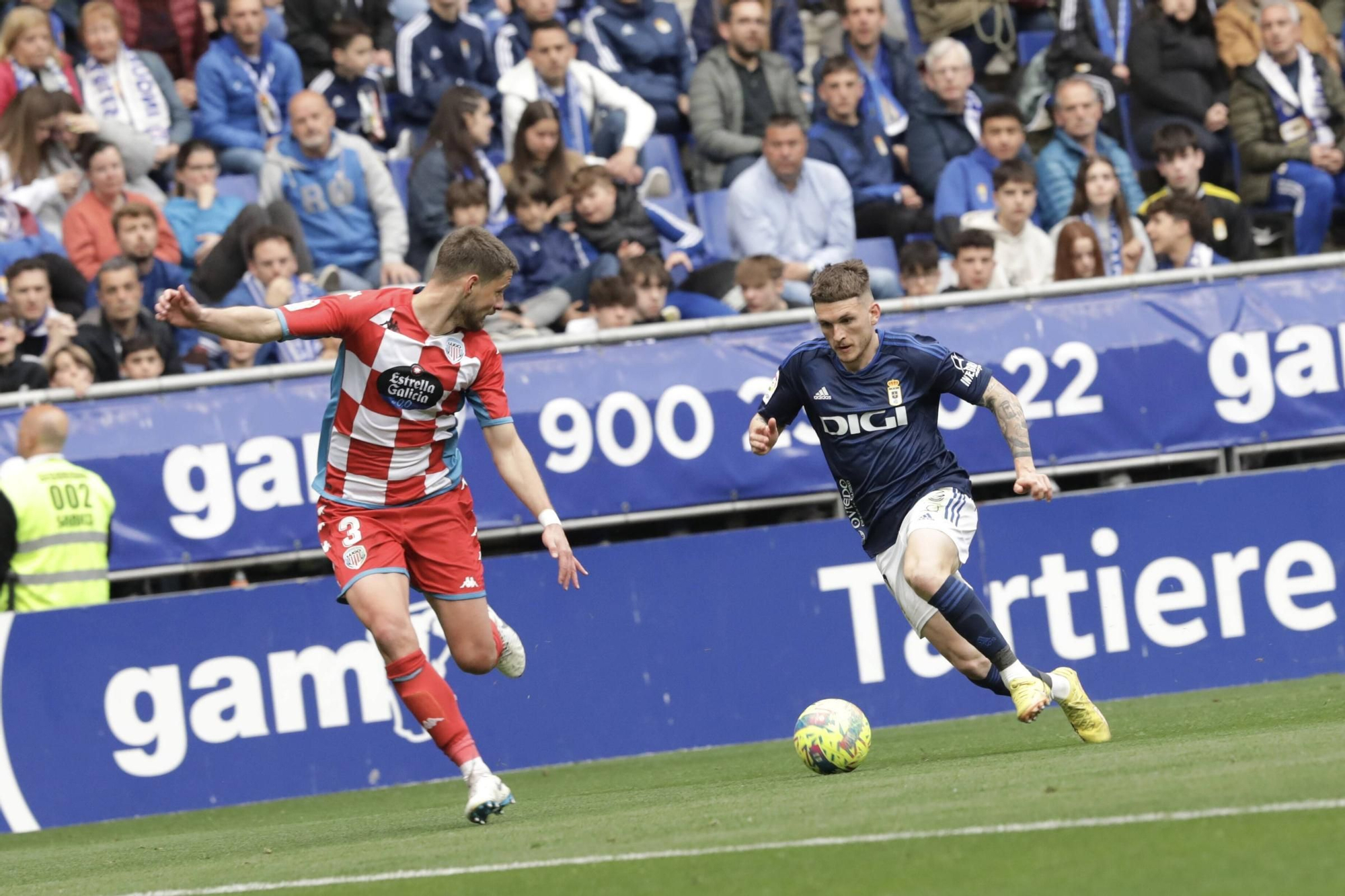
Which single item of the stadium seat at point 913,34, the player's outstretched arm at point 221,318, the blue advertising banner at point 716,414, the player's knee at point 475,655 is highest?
the stadium seat at point 913,34

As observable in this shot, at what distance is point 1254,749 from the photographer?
278 inches

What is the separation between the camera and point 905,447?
28.0 feet

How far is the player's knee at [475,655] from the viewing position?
8203 mm

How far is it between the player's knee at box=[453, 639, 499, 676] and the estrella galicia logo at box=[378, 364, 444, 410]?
1108 mm

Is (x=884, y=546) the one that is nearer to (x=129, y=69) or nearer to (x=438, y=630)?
(x=438, y=630)

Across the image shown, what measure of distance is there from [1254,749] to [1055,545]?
14.8ft

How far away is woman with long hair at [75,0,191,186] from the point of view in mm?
14008

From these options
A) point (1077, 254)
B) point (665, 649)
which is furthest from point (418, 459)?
point (1077, 254)

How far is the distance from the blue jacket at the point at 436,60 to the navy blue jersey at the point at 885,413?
6940mm

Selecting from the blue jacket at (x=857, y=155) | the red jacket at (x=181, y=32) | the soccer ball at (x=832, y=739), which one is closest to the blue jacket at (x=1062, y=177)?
the blue jacket at (x=857, y=155)

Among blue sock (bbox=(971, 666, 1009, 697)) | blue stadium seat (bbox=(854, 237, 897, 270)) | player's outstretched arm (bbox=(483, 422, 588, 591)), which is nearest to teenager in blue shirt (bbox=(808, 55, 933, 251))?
blue stadium seat (bbox=(854, 237, 897, 270))

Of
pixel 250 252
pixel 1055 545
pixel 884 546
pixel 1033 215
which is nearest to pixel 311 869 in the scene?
pixel 884 546

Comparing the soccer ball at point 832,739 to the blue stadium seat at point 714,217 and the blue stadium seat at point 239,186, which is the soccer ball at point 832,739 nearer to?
the blue stadium seat at point 714,217

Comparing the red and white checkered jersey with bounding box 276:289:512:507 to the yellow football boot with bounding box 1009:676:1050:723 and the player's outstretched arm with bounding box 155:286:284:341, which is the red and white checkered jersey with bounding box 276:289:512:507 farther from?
the yellow football boot with bounding box 1009:676:1050:723
